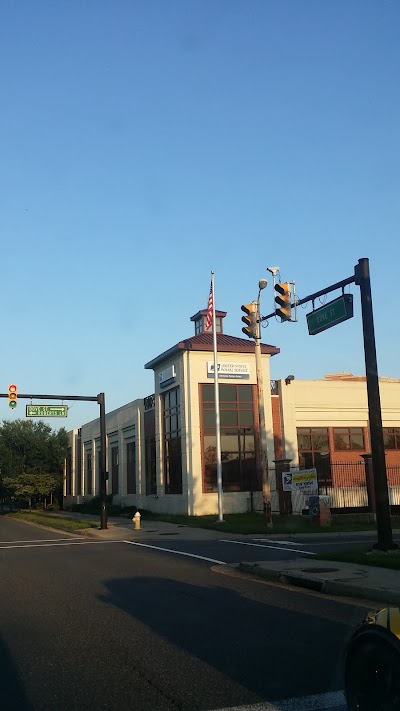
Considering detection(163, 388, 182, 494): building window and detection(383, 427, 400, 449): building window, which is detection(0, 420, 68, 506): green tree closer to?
detection(163, 388, 182, 494): building window

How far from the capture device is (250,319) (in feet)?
71.9

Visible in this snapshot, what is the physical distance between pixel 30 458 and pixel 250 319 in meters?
39.4

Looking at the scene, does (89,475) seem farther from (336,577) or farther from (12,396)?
(336,577)

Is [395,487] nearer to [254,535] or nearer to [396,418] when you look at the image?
[396,418]

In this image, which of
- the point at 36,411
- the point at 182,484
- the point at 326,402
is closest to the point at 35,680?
the point at 36,411

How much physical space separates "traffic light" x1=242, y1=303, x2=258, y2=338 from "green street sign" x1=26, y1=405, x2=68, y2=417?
1062cm

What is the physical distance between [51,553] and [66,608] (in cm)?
940

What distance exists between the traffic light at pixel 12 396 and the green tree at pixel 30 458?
27045 mm

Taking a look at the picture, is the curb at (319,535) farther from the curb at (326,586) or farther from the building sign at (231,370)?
the building sign at (231,370)

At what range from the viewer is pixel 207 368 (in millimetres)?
36750

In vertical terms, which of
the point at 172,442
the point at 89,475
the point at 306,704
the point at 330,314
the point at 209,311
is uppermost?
the point at 209,311

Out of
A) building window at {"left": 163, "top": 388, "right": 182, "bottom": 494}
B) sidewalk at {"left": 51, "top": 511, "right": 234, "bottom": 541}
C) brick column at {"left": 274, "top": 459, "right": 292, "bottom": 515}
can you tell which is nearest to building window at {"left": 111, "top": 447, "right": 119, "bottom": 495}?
building window at {"left": 163, "top": 388, "right": 182, "bottom": 494}

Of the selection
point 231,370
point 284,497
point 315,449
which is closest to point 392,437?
point 315,449

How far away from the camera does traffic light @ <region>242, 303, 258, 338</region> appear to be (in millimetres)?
21812
